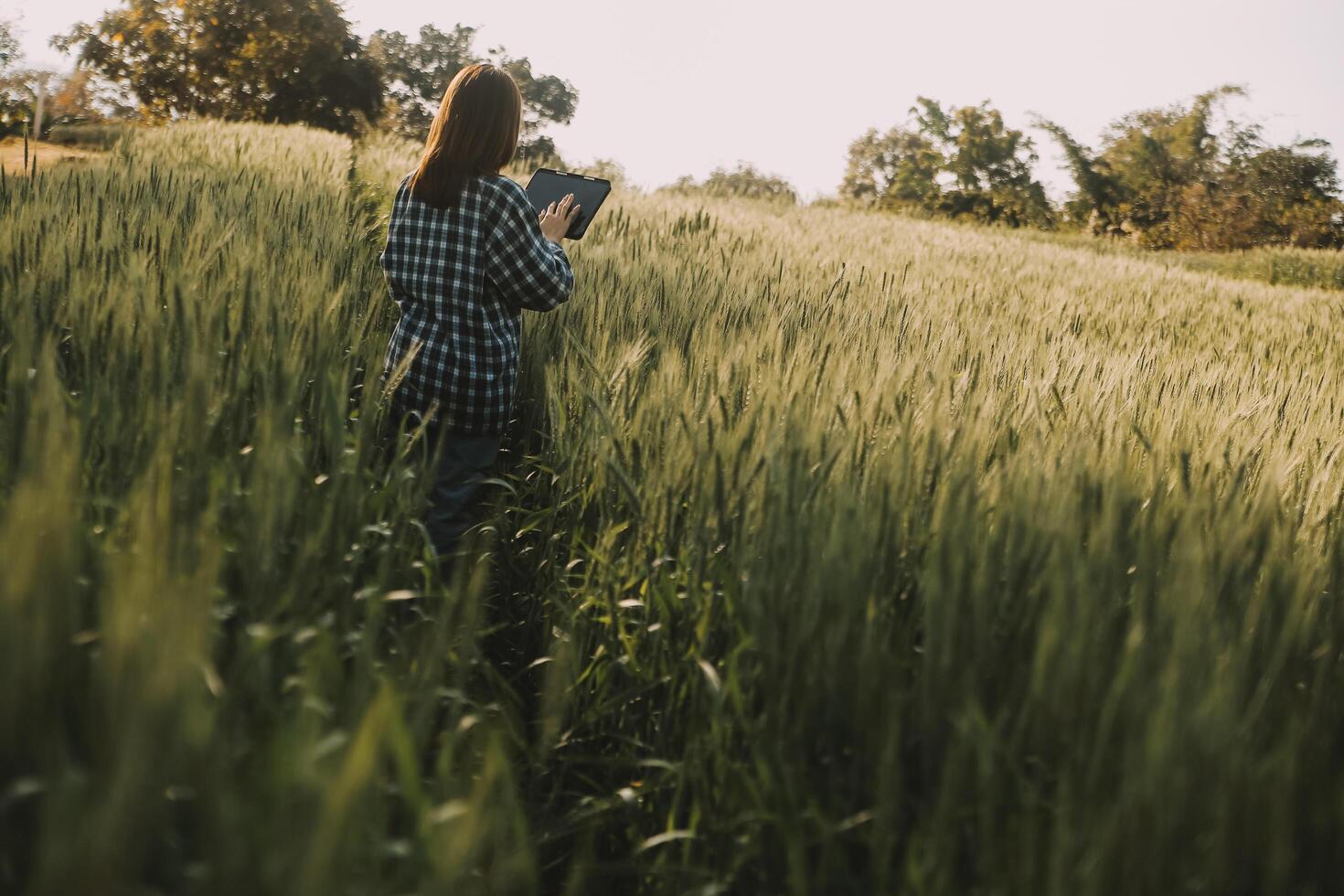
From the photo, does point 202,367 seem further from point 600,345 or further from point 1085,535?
point 1085,535

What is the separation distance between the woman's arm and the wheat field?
0.89 ft

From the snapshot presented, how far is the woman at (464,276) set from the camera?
7.80 ft

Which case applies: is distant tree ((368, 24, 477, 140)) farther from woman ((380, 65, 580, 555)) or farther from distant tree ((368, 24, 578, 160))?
woman ((380, 65, 580, 555))

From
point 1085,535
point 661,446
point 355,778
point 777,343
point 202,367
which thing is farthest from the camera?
point 777,343

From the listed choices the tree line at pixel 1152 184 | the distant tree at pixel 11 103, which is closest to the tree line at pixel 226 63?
the distant tree at pixel 11 103

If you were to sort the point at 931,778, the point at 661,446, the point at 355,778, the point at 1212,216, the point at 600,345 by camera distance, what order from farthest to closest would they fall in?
the point at 1212,216
the point at 600,345
the point at 661,446
the point at 931,778
the point at 355,778

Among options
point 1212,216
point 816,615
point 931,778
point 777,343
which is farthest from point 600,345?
point 1212,216

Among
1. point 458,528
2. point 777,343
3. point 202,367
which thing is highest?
point 777,343

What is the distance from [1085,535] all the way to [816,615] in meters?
0.62

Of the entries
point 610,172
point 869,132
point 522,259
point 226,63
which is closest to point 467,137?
point 522,259

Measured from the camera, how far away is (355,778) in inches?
24.2

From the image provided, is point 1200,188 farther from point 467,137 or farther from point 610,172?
point 467,137

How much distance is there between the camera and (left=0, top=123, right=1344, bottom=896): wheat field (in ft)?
2.38

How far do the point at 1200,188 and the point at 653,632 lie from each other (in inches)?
1512
